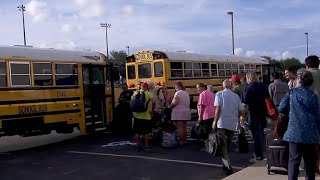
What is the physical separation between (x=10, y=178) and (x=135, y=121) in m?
3.27

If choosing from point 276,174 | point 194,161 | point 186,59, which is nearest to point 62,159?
point 194,161

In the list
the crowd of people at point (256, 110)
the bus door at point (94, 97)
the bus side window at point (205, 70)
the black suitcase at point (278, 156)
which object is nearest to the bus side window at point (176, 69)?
the bus side window at point (205, 70)

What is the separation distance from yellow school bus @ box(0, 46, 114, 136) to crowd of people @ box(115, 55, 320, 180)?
1.04 metres

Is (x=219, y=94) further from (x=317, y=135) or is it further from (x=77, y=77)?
(x=77, y=77)

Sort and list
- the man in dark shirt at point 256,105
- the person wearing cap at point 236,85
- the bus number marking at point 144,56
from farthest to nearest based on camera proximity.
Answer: the bus number marking at point 144,56 < the person wearing cap at point 236,85 < the man in dark shirt at point 256,105

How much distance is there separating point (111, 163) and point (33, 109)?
342 cm

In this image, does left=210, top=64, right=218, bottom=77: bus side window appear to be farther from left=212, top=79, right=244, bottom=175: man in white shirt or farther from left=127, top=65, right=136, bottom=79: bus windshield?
left=212, top=79, right=244, bottom=175: man in white shirt

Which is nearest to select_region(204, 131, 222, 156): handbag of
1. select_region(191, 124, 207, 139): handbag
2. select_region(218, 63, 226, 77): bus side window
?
select_region(191, 124, 207, 139): handbag

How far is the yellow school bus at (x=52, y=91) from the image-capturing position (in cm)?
1114

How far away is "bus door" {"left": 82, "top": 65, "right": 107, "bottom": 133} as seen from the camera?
13.2 m

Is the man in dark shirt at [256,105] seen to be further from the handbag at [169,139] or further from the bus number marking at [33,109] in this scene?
the bus number marking at [33,109]

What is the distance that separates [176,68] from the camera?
61.3 ft

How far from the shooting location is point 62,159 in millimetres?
9867

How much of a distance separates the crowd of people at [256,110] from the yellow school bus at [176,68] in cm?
452
